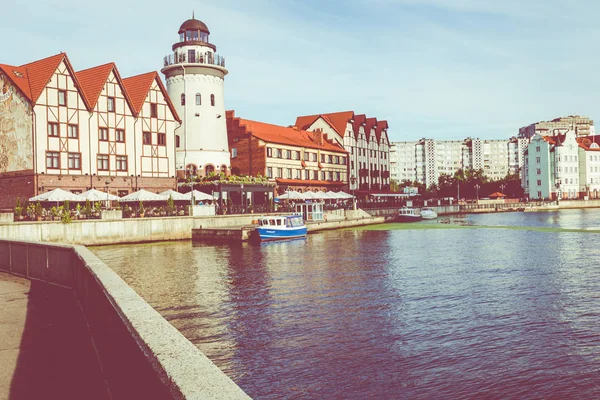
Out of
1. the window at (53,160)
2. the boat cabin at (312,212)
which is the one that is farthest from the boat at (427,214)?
the window at (53,160)

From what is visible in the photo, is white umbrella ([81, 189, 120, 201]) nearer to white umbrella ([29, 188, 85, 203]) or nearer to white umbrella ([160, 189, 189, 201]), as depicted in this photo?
white umbrella ([29, 188, 85, 203])

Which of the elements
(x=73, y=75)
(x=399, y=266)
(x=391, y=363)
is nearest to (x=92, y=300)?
(x=391, y=363)

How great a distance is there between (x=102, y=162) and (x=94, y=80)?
988cm

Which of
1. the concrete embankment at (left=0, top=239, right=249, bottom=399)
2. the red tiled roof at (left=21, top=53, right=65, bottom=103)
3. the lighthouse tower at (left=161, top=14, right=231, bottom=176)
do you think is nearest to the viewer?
the concrete embankment at (left=0, top=239, right=249, bottom=399)

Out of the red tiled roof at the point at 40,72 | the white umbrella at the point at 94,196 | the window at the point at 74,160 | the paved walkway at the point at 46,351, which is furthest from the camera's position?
the window at the point at 74,160

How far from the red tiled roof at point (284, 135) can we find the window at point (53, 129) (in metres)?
34.4

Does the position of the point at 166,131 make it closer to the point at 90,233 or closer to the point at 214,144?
the point at 214,144

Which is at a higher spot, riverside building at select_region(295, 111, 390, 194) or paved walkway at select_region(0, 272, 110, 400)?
riverside building at select_region(295, 111, 390, 194)

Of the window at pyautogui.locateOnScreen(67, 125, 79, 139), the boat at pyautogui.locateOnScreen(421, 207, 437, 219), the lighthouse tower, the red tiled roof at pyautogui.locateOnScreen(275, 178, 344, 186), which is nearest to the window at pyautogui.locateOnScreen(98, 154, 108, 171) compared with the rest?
the window at pyautogui.locateOnScreen(67, 125, 79, 139)

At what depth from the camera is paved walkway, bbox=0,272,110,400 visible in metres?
8.14

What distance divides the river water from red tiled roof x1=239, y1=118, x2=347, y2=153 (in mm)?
49181

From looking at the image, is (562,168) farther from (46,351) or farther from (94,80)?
(46,351)

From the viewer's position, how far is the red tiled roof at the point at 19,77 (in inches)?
2282

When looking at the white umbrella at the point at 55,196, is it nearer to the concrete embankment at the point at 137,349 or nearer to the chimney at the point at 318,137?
the concrete embankment at the point at 137,349
